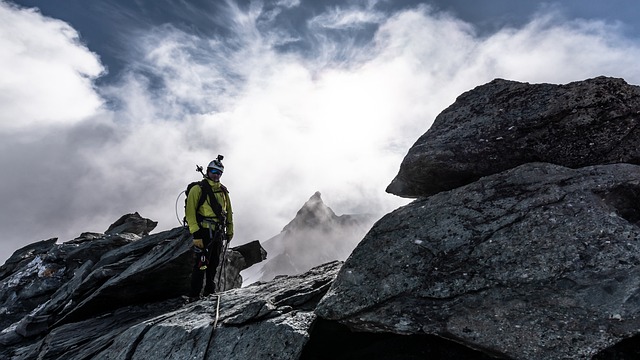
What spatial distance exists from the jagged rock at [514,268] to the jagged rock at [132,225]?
1310 inches

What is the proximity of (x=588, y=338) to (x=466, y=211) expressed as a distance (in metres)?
3.95

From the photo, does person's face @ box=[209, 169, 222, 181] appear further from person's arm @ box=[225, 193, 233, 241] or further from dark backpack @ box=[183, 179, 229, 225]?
person's arm @ box=[225, 193, 233, 241]

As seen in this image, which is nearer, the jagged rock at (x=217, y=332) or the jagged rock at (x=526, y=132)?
the jagged rock at (x=217, y=332)

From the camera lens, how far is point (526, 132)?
34.2ft

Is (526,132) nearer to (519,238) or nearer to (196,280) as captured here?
(519,238)

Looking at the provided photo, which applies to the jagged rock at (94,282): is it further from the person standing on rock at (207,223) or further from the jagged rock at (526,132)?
the jagged rock at (526,132)

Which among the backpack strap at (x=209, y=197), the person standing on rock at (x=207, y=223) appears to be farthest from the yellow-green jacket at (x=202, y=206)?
the backpack strap at (x=209, y=197)

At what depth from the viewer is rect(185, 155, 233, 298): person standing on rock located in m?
15.2

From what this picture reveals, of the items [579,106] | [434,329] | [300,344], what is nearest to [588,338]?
[434,329]

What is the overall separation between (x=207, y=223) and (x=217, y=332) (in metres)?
6.48

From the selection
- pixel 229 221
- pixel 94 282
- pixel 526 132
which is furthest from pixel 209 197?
pixel 526 132

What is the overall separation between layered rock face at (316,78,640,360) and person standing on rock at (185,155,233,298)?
850 centimetres

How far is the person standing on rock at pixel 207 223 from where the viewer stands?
1516cm

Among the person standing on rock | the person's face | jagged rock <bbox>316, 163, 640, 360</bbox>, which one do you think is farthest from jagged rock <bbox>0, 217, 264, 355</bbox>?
jagged rock <bbox>316, 163, 640, 360</bbox>
